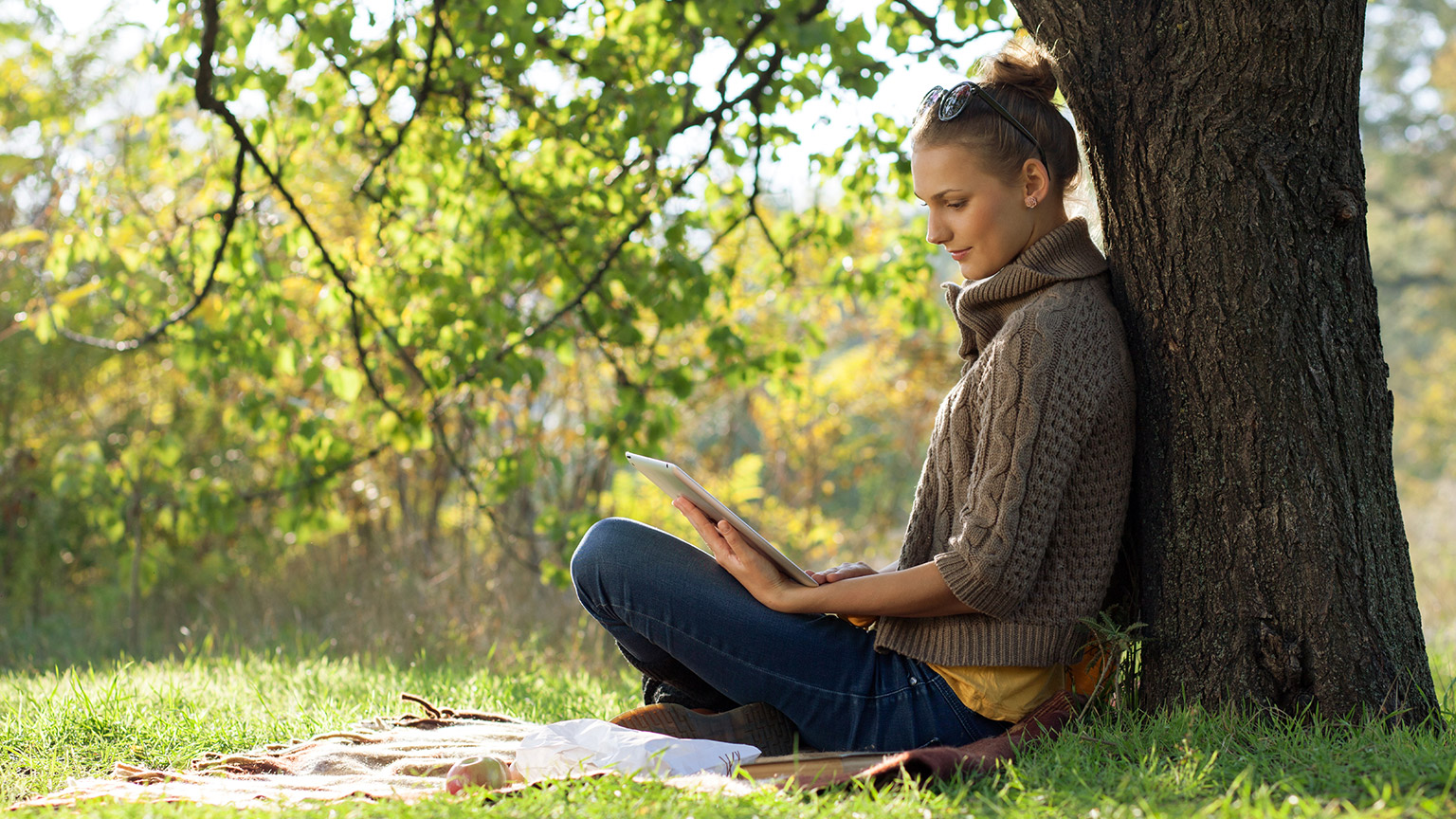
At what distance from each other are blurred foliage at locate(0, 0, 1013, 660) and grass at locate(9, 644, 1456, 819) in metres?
1.64

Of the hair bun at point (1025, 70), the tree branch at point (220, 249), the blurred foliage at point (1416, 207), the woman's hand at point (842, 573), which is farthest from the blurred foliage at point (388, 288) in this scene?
the blurred foliage at point (1416, 207)

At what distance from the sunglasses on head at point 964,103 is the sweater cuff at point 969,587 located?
34.6 inches

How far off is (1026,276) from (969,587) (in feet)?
2.16

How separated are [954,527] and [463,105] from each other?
3115mm

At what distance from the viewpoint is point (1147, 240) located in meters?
2.32

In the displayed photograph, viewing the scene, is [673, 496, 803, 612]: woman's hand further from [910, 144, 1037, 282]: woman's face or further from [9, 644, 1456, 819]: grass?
[910, 144, 1037, 282]: woman's face

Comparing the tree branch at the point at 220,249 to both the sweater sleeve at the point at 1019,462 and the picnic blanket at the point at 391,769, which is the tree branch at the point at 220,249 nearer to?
the picnic blanket at the point at 391,769

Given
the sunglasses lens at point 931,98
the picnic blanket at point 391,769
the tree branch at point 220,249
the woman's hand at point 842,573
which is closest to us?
the picnic blanket at point 391,769

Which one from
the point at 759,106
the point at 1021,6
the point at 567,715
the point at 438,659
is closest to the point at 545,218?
the point at 759,106

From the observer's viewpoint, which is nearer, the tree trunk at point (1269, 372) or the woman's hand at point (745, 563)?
the tree trunk at point (1269, 372)

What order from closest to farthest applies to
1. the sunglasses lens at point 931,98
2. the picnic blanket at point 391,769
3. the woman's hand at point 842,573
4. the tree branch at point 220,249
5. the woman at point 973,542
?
the picnic blanket at point 391,769
the woman at point 973,542
the sunglasses lens at point 931,98
the woman's hand at point 842,573
the tree branch at point 220,249

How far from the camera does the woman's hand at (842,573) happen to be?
2.58 meters

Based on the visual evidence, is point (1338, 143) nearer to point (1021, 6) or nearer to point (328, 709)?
point (1021, 6)

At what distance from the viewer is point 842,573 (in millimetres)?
2607
